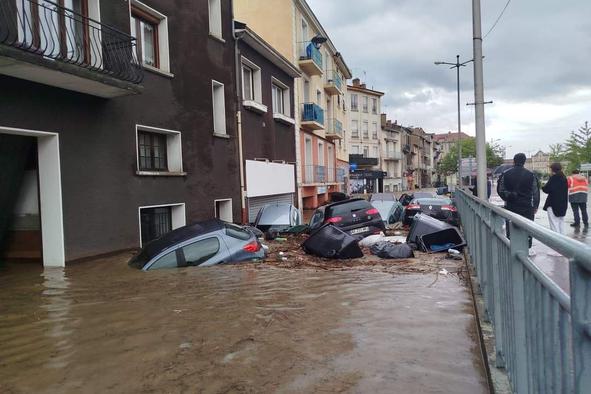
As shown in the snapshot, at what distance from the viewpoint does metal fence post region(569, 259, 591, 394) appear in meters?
1.42

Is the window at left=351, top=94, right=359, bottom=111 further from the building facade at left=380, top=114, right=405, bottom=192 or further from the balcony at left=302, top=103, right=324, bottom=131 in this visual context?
the balcony at left=302, top=103, right=324, bottom=131

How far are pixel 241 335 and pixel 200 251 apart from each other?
3.85 meters

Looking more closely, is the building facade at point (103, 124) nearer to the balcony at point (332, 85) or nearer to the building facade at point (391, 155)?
the balcony at point (332, 85)

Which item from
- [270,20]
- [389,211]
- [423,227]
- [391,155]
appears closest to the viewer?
[423,227]

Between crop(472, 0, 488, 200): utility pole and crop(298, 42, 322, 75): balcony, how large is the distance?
15.7 metres

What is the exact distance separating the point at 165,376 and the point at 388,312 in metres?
2.74

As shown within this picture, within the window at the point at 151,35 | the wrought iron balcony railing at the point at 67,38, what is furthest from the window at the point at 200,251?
the window at the point at 151,35

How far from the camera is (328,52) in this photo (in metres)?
33.4

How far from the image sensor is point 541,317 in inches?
78.6

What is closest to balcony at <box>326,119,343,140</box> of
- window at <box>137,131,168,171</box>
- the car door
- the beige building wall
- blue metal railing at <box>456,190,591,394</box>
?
the beige building wall

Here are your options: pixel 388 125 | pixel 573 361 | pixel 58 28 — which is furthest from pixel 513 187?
pixel 388 125

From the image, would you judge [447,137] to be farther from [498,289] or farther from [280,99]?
[498,289]

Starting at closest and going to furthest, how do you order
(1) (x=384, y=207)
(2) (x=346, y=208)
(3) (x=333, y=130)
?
1. (2) (x=346, y=208)
2. (1) (x=384, y=207)
3. (3) (x=333, y=130)

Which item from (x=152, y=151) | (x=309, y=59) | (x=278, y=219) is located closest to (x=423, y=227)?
(x=278, y=219)
